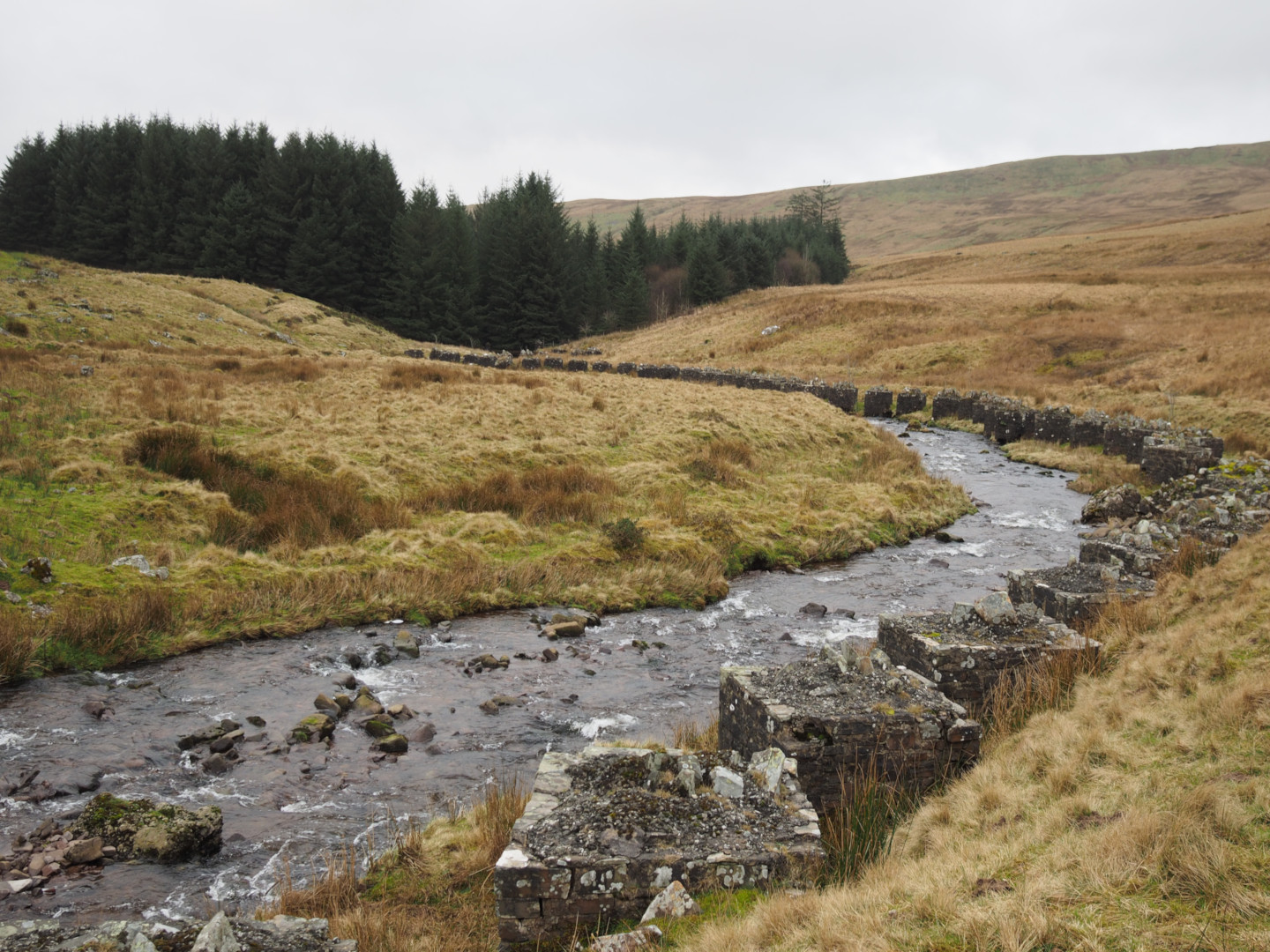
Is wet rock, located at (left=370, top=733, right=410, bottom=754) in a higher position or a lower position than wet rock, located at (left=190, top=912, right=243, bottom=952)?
lower

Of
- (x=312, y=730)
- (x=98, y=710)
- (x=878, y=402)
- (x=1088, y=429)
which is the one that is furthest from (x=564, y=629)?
(x=878, y=402)

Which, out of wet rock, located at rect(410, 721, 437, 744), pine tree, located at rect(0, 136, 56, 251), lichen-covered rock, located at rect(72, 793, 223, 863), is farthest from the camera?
pine tree, located at rect(0, 136, 56, 251)

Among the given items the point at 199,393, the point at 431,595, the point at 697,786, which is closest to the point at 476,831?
the point at 697,786

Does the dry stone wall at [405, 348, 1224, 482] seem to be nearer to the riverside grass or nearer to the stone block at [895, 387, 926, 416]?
the stone block at [895, 387, 926, 416]

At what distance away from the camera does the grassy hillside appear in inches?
1364

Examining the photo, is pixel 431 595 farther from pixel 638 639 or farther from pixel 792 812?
pixel 792 812

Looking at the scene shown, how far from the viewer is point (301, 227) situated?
6725 centimetres

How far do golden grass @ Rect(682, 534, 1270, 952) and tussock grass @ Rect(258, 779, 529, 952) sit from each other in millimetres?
2220

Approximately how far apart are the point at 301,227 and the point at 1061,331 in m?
63.1

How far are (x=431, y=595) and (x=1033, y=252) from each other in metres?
114

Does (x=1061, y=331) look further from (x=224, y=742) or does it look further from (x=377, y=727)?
(x=224, y=742)

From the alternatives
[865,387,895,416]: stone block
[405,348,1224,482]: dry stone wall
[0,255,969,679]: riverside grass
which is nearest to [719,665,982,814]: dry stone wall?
[0,255,969,679]: riverside grass

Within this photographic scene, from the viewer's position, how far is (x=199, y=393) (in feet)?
74.8

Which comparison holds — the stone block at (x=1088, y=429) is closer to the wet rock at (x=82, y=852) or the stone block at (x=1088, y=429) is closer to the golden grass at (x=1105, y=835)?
the golden grass at (x=1105, y=835)
